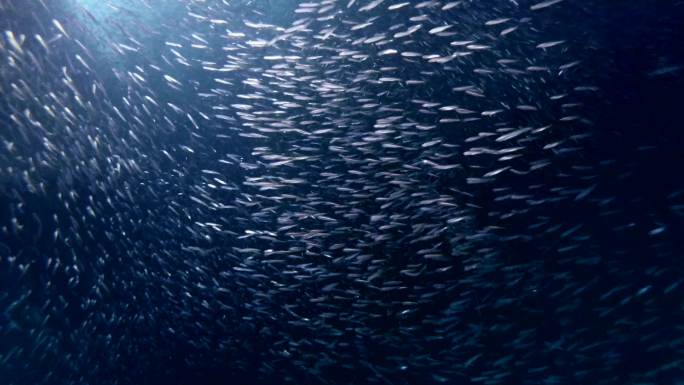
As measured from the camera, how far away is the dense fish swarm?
7211mm

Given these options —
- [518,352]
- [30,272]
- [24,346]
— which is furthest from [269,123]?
[24,346]

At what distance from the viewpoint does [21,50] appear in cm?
752

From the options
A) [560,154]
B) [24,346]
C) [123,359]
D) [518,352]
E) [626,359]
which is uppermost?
[560,154]

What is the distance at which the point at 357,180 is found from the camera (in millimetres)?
8094

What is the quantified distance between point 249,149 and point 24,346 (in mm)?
7643

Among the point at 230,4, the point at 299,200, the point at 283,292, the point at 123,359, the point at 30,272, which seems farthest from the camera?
the point at 123,359

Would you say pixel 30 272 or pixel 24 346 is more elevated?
pixel 30 272

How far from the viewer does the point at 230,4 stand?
7.87m

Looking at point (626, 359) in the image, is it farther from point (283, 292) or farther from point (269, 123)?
point (269, 123)

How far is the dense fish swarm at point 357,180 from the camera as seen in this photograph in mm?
7211

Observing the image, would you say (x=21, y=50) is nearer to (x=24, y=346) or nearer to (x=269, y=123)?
(x=269, y=123)

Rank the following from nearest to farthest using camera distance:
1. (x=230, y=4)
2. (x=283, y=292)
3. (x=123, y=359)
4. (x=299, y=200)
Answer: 1. (x=230, y=4)
2. (x=299, y=200)
3. (x=283, y=292)
4. (x=123, y=359)

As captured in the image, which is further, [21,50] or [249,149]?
[249,149]

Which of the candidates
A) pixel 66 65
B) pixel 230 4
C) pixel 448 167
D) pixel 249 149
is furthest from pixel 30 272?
pixel 448 167
